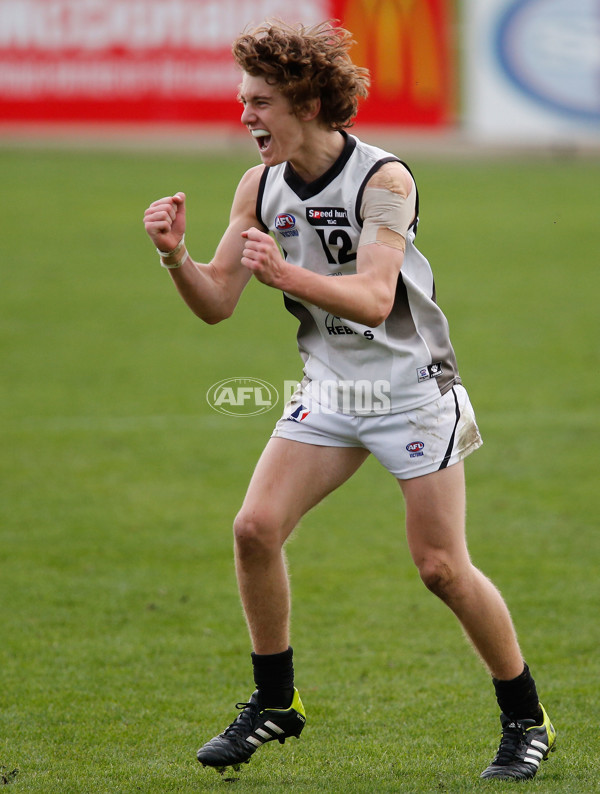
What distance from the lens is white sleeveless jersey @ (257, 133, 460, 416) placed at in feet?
12.3

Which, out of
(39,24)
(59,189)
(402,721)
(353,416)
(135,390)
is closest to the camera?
(353,416)

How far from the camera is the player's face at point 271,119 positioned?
3.64 meters

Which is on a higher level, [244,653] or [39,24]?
[39,24]

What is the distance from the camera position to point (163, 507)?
733 centimetres

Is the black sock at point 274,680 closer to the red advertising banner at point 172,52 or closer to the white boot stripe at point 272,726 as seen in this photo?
the white boot stripe at point 272,726

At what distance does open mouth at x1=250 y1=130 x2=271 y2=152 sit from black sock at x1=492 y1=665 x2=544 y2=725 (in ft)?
6.53

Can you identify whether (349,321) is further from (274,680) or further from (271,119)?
(274,680)

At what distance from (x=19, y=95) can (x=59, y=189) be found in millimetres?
3292

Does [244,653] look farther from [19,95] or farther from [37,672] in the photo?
[19,95]

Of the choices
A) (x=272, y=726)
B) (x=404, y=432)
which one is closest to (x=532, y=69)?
(x=404, y=432)

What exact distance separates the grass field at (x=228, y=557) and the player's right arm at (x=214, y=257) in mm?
1631

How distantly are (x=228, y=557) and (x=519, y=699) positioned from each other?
2840 mm

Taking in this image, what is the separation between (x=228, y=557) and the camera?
21.3 ft

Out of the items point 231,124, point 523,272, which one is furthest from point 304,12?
point 523,272
